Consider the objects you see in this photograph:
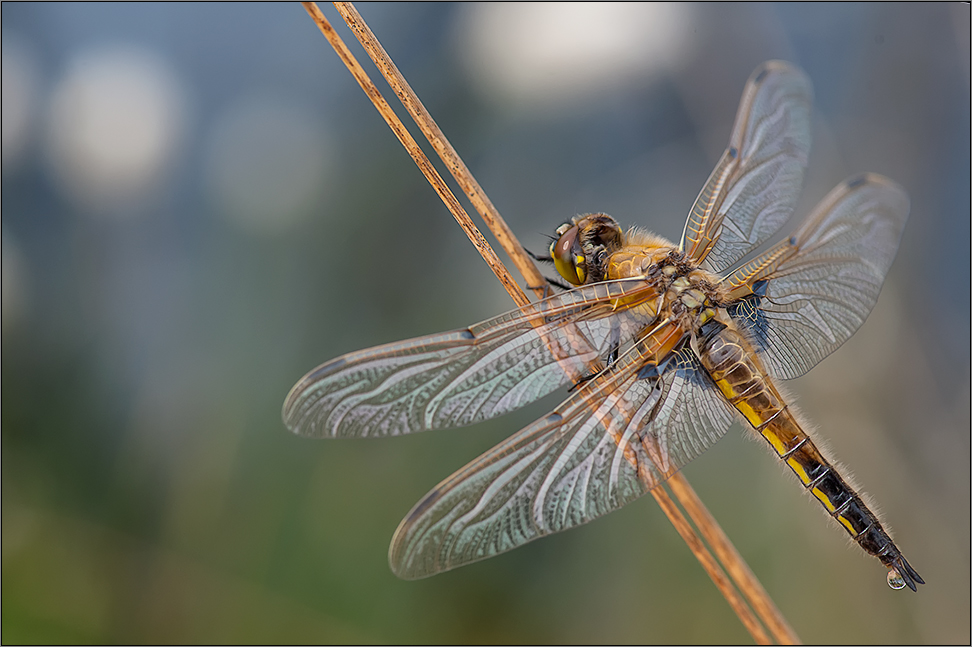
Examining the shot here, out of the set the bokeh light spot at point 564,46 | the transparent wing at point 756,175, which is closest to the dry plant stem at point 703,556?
the transparent wing at point 756,175

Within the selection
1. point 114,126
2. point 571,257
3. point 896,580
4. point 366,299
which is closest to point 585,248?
point 571,257

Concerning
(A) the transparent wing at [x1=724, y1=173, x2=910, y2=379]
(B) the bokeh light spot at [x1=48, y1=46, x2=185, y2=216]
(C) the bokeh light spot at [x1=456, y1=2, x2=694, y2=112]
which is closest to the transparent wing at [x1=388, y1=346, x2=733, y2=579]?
(A) the transparent wing at [x1=724, y1=173, x2=910, y2=379]

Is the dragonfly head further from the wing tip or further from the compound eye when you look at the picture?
the wing tip

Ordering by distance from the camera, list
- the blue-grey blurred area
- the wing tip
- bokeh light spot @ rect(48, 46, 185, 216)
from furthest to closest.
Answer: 1. bokeh light spot @ rect(48, 46, 185, 216)
2. the blue-grey blurred area
3. the wing tip

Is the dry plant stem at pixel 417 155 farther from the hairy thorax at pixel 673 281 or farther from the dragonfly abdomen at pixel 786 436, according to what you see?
the dragonfly abdomen at pixel 786 436

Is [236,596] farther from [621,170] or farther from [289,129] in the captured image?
[621,170]

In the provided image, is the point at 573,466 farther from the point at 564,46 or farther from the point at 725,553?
the point at 564,46
